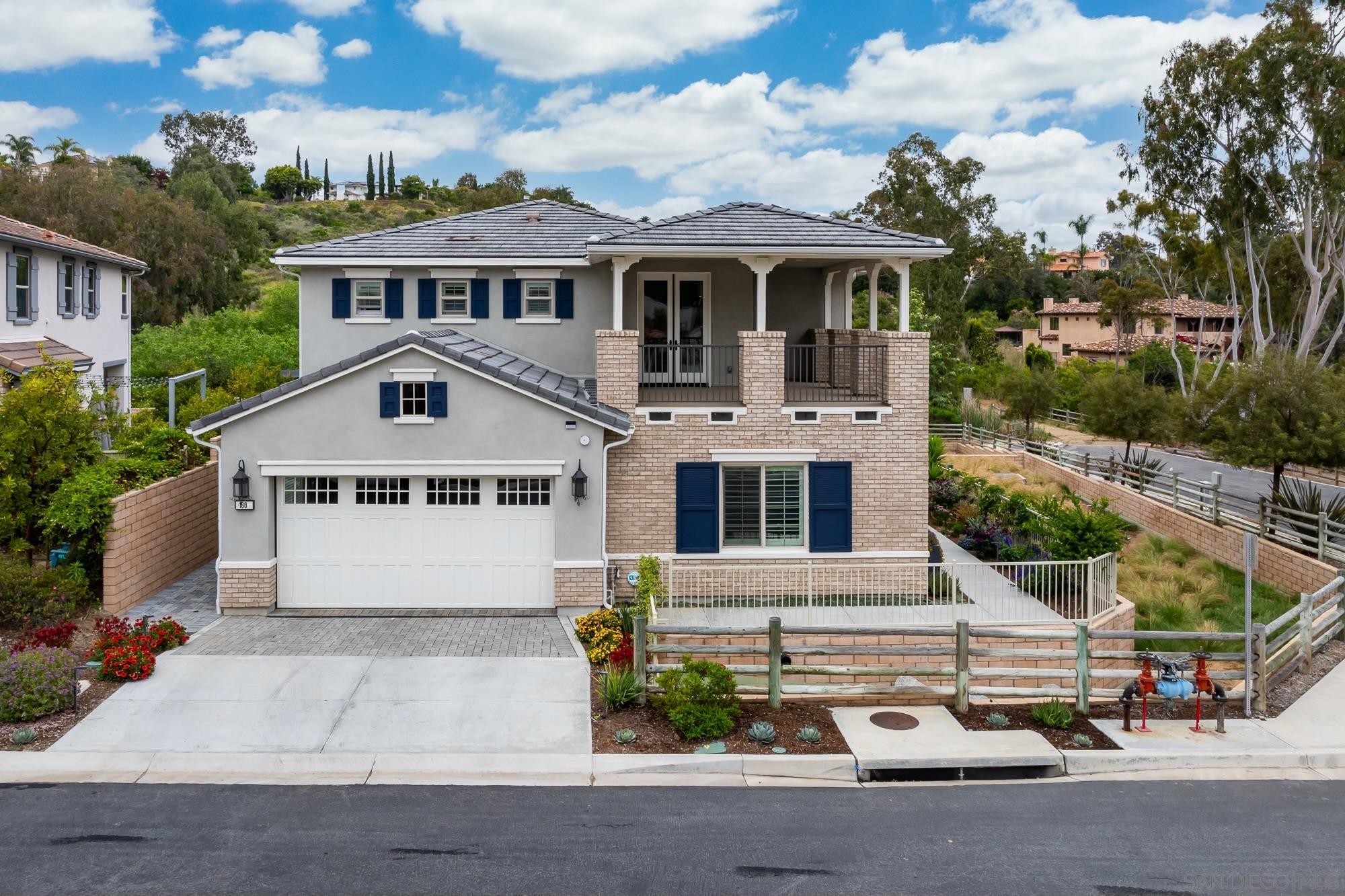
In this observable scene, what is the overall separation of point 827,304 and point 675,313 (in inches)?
123

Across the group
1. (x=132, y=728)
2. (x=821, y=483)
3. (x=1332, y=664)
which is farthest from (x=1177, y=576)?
(x=132, y=728)

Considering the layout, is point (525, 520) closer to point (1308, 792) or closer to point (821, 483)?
point (821, 483)

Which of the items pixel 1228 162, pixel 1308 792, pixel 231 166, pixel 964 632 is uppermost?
pixel 231 166

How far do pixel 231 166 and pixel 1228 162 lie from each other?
3502 inches

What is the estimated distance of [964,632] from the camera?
39.4ft

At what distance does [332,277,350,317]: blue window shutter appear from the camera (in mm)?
20047

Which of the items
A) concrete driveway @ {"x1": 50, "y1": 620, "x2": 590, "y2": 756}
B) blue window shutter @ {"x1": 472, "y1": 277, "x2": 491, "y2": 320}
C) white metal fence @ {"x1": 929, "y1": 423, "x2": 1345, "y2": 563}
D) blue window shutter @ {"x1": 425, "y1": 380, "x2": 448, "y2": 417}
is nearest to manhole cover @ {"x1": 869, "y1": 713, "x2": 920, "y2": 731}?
concrete driveway @ {"x1": 50, "y1": 620, "x2": 590, "y2": 756}

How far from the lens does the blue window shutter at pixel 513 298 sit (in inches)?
795

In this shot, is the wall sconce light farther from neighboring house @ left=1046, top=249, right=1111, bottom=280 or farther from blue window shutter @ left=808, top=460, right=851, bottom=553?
neighboring house @ left=1046, top=249, right=1111, bottom=280

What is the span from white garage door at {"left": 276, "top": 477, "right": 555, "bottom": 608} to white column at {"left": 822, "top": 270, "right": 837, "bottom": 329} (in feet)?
24.0

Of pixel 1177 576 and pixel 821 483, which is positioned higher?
pixel 821 483

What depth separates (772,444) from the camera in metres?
17.2

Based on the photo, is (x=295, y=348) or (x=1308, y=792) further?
(x=295, y=348)

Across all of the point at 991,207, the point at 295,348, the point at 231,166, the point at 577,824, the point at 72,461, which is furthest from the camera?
the point at 231,166
